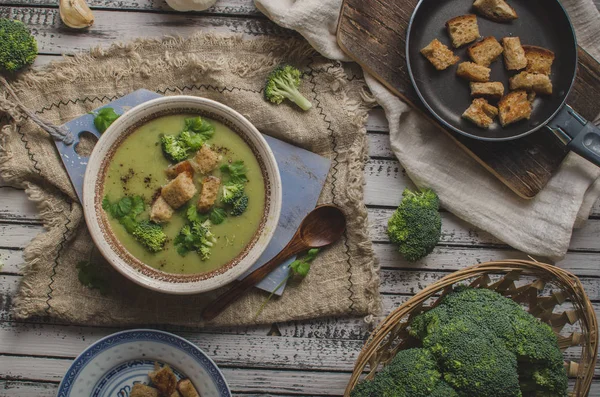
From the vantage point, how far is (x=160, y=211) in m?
3.45

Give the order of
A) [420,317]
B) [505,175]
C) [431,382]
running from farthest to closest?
[505,175]
[420,317]
[431,382]

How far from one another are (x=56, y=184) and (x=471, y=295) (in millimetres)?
2590

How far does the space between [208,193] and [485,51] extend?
195cm

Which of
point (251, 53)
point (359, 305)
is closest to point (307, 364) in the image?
point (359, 305)

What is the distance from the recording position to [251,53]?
3850 millimetres

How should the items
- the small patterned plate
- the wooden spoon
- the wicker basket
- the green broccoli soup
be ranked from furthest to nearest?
the wooden spoon, the small patterned plate, the green broccoli soup, the wicker basket

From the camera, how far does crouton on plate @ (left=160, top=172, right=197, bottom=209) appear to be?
11.2 ft

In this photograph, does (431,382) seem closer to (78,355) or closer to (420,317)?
(420,317)

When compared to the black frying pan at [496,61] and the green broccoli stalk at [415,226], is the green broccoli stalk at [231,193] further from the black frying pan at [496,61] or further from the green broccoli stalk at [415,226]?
the black frying pan at [496,61]

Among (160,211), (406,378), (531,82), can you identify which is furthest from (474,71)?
(160,211)

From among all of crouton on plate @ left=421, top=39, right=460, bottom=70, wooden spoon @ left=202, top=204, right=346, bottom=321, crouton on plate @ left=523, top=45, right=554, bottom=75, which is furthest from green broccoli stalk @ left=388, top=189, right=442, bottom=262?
crouton on plate @ left=523, top=45, right=554, bottom=75

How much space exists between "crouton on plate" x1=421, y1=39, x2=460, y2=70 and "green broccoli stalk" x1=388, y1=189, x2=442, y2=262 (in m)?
0.83

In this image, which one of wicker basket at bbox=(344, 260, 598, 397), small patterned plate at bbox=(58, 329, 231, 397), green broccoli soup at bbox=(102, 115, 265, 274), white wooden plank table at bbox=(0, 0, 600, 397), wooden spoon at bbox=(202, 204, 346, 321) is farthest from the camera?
white wooden plank table at bbox=(0, 0, 600, 397)

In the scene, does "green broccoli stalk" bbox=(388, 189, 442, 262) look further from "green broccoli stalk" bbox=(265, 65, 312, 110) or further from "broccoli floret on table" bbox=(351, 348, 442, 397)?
"green broccoli stalk" bbox=(265, 65, 312, 110)
